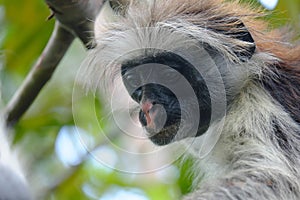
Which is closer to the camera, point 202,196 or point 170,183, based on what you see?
point 202,196

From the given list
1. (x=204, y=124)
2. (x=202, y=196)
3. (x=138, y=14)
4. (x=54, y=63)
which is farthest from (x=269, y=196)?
(x=54, y=63)

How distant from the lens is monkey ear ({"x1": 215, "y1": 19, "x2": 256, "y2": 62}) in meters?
2.61

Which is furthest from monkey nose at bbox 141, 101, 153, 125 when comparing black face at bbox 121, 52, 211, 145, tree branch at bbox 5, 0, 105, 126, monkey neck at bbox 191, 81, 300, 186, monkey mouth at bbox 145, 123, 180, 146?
tree branch at bbox 5, 0, 105, 126

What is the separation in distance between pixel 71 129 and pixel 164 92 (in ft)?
4.96

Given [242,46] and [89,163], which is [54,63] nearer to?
[242,46]

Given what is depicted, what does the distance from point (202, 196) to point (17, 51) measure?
1.75 m

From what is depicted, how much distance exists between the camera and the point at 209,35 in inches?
103

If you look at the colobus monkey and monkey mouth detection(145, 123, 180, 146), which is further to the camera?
monkey mouth detection(145, 123, 180, 146)

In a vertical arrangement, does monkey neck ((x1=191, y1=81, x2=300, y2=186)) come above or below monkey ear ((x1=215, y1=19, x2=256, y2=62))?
below

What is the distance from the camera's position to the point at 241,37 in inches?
103

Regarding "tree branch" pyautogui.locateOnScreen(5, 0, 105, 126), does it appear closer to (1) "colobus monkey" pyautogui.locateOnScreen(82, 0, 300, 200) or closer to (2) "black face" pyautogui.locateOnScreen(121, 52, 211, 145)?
(1) "colobus monkey" pyautogui.locateOnScreen(82, 0, 300, 200)

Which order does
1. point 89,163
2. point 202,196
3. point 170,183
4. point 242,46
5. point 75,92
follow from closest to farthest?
point 202,196
point 242,46
point 75,92
point 170,183
point 89,163

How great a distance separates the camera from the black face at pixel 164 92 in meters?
2.50

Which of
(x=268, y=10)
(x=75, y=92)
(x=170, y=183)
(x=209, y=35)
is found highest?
(x=209, y=35)
